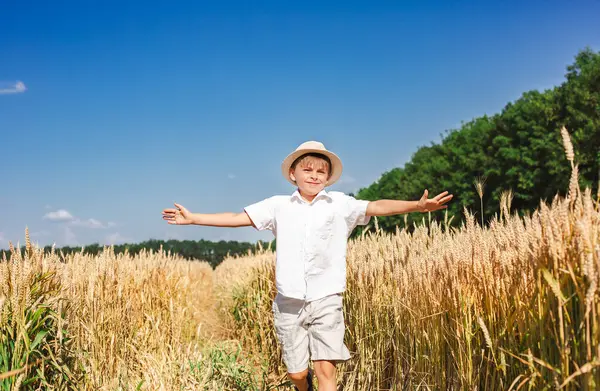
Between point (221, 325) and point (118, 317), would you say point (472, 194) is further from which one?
point (118, 317)

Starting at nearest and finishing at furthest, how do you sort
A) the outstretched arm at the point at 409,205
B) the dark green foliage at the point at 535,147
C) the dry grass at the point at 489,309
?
the dry grass at the point at 489,309
the outstretched arm at the point at 409,205
the dark green foliage at the point at 535,147

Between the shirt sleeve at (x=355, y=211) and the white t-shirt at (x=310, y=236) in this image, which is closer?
the white t-shirt at (x=310, y=236)

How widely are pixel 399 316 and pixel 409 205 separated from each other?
0.90m

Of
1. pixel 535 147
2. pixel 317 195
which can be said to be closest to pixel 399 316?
pixel 317 195

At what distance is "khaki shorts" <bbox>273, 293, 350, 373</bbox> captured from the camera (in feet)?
12.3

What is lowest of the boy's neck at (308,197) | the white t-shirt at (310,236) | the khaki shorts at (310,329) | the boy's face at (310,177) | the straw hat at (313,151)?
the khaki shorts at (310,329)

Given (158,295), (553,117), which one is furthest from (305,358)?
(553,117)

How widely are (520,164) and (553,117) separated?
2.25 metres

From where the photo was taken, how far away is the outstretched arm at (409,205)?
3.66m

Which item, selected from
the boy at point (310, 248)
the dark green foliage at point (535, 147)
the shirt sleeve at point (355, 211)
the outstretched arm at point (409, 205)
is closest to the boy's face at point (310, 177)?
the boy at point (310, 248)

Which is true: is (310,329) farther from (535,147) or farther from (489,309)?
(535,147)

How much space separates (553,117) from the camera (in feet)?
63.3

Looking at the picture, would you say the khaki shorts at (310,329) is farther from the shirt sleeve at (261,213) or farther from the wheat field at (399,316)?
the shirt sleeve at (261,213)

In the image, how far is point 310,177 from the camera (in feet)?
13.3
